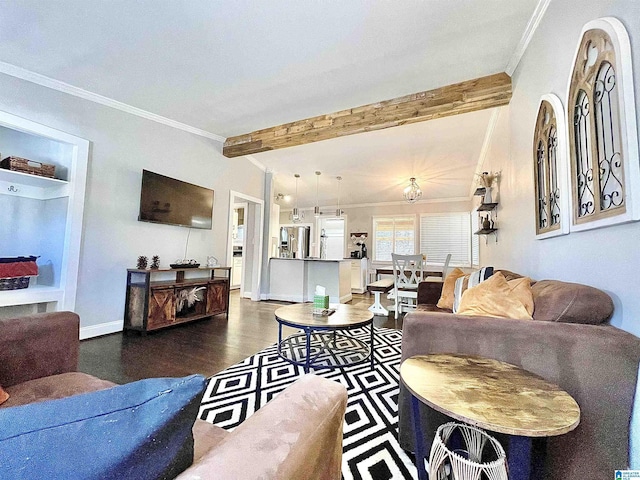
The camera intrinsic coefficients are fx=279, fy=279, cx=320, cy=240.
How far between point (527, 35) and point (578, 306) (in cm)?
237

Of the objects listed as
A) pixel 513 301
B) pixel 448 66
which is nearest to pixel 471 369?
pixel 513 301

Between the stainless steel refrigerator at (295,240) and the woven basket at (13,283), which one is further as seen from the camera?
the stainless steel refrigerator at (295,240)

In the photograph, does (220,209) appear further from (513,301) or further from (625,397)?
(625,397)

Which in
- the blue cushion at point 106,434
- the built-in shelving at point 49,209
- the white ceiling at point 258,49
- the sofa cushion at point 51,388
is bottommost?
the sofa cushion at point 51,388

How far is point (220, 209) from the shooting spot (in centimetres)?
489

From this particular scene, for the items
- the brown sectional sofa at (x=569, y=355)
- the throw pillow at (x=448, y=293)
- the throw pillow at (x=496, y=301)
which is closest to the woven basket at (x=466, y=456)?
the brown sectional sofa at (x=569, y=355)

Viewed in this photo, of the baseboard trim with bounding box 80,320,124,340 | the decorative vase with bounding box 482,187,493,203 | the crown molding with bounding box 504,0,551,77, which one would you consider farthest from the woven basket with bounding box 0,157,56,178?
the decorative vase with bounding box 482,187,493,203

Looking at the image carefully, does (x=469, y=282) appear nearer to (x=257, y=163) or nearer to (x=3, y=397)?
(x=3, y=397)

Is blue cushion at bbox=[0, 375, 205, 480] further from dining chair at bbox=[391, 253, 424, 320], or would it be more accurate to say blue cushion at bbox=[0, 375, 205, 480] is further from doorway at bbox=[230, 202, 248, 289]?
doorway at bbox=[230, 202, 248, 289]

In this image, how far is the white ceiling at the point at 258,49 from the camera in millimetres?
2146

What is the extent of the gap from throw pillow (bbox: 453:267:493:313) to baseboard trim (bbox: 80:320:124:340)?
3.82m

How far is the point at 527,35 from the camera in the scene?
2.36 m

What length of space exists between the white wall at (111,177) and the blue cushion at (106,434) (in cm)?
354

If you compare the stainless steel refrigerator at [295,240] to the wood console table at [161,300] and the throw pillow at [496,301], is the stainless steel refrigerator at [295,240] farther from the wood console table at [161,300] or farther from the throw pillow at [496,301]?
the throw pillow at [496,301]
